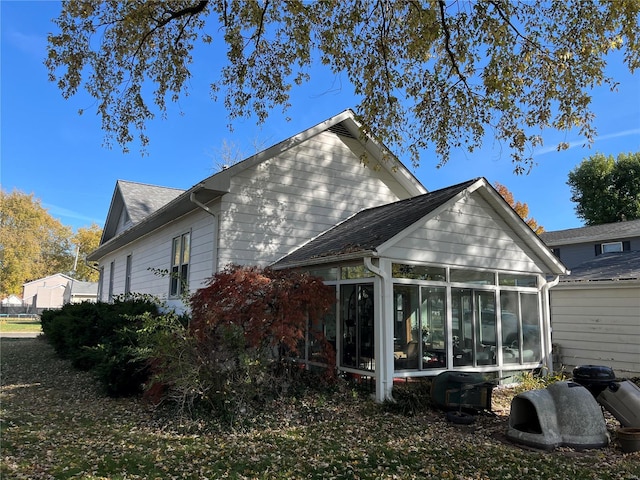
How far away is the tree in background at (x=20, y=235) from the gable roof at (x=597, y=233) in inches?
1839

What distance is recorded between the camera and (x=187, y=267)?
12.0 meters

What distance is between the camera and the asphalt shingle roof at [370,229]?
880 cm

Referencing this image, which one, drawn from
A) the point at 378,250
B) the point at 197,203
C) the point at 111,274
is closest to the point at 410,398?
the point at 378,250

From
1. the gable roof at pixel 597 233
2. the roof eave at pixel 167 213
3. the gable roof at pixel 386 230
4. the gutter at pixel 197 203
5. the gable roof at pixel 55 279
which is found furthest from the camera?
the gable roof at pixel 55 279

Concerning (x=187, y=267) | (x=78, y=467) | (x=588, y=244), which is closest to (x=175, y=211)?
(x=187, y=267)

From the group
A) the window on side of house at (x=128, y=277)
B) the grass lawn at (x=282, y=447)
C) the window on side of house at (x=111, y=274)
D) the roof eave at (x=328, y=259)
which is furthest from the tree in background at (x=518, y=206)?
the grass lawn at (x=282, y=447)

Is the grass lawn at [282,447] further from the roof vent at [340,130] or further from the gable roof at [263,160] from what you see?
the roof vent at [340,130]

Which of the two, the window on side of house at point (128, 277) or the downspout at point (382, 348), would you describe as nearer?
the downspout at point (382, 348)

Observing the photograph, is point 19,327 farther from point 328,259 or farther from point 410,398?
point 410,398

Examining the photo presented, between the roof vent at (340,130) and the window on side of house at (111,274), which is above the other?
the roof vent at (340,130)

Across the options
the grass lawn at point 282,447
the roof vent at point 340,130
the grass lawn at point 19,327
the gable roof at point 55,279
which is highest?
the roof vent at point 340,130

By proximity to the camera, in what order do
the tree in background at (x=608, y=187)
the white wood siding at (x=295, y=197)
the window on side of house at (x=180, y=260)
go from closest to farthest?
1. the white wood siding at (x=295, y=197)
2. the window on side of house at (x=180, y=260)
3. the tree in background at (x=608, y=187)

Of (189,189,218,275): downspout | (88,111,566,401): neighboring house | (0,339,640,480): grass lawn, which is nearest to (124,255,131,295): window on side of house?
(88,111,566,401): neighboring house

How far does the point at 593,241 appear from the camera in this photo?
25219mm
